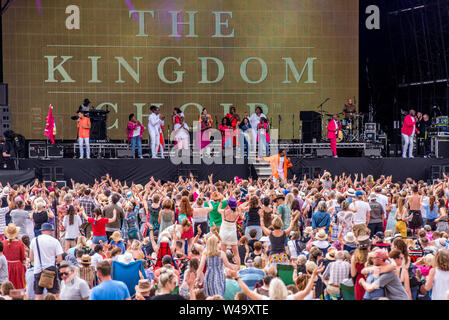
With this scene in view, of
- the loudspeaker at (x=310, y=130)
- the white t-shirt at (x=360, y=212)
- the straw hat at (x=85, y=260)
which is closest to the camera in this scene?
the straw hat at (x=85, y=260)

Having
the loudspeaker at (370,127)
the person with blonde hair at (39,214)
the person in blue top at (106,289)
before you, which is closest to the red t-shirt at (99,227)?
the person with blonde hair at (39,214)

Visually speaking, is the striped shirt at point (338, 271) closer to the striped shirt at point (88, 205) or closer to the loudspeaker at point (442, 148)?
the striped shirt at point (88, 205)

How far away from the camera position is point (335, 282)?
7.02m

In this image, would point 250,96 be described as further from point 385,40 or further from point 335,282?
point 335,282

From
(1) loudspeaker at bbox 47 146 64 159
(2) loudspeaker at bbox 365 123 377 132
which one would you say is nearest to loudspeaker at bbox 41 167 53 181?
(1) loudspeaker at bbox 47 146 64 159

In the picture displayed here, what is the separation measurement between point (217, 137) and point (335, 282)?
46.0ft

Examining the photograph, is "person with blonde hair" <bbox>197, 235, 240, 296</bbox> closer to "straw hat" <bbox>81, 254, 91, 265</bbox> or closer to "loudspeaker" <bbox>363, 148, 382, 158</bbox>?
"straw hat" <bbox>81, 254, 91, 265</bbox>

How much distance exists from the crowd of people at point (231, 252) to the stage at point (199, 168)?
6.43 meters

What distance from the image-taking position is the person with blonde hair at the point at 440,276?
621 cm

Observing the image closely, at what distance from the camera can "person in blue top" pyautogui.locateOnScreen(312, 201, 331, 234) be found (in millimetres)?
9398

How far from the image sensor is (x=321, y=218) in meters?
9.42

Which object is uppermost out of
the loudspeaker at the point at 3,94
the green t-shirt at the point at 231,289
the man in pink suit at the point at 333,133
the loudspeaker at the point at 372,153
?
the loudspeaker at the point at 3,94

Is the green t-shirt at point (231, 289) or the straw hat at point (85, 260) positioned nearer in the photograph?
the green t-shirt at point (231, 289)
